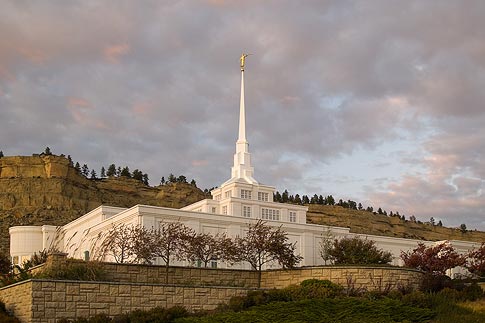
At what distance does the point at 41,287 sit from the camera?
25391 mm

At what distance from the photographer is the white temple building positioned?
56844 millimetres

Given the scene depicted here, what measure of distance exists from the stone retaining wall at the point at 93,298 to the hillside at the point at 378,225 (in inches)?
3687

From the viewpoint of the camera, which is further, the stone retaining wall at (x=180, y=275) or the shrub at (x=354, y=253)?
the shrub at (x=354, y=253)

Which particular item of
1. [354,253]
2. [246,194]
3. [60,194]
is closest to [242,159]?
[246,194]

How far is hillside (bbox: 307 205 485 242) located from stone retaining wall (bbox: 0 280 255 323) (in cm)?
9364

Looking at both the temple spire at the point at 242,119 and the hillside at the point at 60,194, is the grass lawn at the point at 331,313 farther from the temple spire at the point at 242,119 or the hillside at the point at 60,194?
the hillside at the point at 60,194

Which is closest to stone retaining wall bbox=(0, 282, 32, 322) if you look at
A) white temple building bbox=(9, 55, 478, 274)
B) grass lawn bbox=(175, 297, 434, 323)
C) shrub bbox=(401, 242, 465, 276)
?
grass lawn bbox=(175, 297, 434, 323)

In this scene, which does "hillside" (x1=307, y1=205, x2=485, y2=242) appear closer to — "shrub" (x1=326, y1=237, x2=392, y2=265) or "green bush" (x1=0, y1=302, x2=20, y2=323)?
"shrub" (x1=326, y1=237, x2=392, y2=265)

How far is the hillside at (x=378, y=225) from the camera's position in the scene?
125750mm

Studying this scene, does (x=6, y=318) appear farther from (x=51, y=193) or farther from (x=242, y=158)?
(x=51, y=193)

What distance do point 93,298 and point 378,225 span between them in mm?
110557

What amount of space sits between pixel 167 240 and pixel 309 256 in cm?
2691

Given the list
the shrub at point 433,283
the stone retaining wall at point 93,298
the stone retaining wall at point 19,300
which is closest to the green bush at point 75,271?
the stone retaining wall at point 19,300

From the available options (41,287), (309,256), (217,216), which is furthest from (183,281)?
(309,256)
